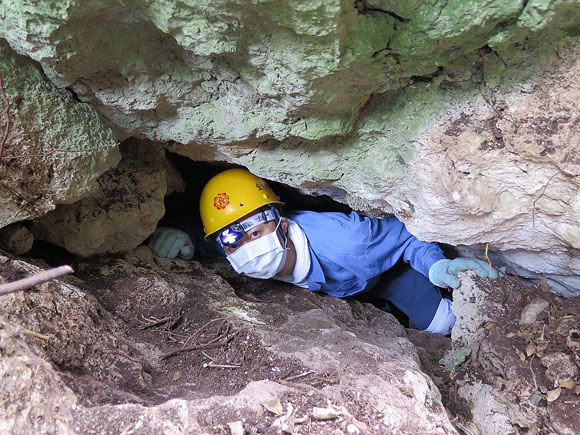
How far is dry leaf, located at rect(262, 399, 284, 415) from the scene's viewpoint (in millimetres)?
1428

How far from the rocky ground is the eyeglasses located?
1.00ft

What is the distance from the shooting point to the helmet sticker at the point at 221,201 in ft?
9.43

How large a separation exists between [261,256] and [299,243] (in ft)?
1.06

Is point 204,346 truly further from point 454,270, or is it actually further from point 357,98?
point 454,270

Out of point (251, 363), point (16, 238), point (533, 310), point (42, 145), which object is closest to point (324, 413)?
point (251, 363)

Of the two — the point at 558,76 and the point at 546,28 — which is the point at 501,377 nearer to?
the point at 558,76

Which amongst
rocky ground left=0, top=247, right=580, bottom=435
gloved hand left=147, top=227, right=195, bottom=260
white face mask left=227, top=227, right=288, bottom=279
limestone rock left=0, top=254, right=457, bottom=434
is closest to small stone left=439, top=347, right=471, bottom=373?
rocky ground left=0, top=247, right=580, bottom=435

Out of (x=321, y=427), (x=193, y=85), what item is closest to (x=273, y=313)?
(x=321, y=427)

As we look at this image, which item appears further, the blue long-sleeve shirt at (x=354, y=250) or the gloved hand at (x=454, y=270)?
the blue long-sleeve shirt at (x=354, y=250)

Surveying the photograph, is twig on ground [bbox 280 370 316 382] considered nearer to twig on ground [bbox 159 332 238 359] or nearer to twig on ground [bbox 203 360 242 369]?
twig on ground [bbox 203 360 242 369]

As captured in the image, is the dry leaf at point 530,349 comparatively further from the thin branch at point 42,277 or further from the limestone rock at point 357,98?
the thin branch at point 42,277

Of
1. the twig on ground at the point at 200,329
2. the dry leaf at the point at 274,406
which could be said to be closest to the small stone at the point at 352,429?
the dry leaf at the point at 274,406

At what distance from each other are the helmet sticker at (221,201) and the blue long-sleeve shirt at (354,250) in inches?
22.4

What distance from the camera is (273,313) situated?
2428 millimetres
